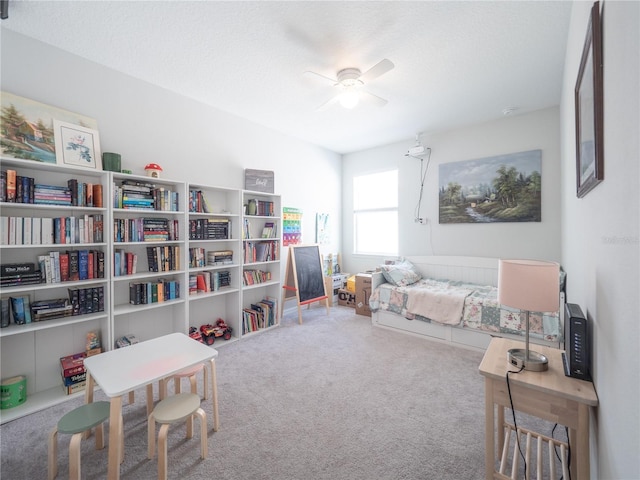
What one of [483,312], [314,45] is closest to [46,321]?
[314,45]

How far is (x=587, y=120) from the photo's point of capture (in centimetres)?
131

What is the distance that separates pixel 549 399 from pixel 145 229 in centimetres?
318

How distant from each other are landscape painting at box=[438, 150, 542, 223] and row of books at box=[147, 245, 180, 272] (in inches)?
142

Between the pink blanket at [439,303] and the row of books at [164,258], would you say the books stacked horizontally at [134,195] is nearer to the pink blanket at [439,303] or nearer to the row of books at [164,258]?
the row of books at [164,258]

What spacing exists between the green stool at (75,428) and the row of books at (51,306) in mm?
1038

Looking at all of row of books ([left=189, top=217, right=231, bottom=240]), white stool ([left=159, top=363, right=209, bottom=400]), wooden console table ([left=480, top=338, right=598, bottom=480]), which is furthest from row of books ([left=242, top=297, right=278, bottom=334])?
wooden console table ([left=480, top=338, right=598, bottom=480])

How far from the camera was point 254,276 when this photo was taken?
3723 millimetres

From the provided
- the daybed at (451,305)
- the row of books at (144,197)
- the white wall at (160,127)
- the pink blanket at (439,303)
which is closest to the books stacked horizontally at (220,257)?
the row of books at (144,197)

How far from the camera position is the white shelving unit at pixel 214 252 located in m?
3.12

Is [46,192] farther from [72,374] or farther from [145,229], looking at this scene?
[72,374]

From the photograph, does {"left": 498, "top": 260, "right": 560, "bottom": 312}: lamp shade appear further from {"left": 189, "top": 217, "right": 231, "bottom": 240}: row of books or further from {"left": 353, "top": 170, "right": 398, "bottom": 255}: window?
{"left": 353, "top": 170, "right": 398, "bottom": 255}: window

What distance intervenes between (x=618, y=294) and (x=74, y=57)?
12.6ft

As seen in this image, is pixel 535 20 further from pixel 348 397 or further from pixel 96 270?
pixel 96 270

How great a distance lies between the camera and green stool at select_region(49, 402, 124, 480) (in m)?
1.31
